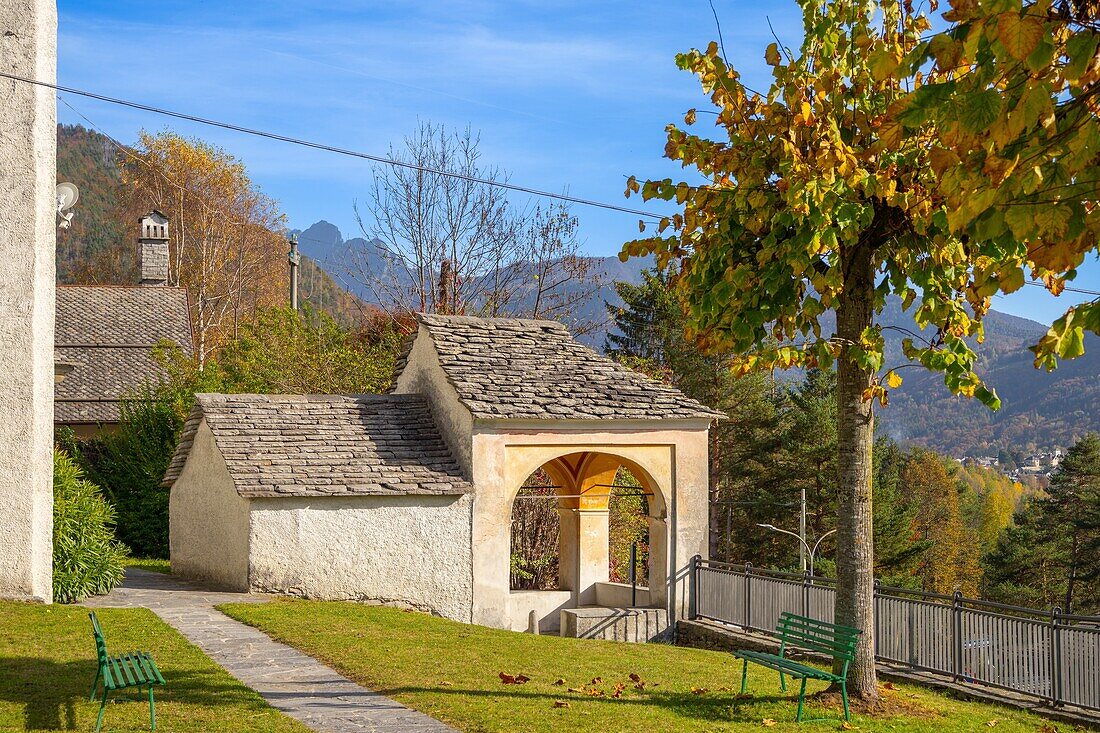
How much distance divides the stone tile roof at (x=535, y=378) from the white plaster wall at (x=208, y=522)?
400 cm

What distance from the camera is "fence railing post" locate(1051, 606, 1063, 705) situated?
1125 cm

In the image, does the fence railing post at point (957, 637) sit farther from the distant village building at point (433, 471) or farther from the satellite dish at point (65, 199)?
the satellite dish at point (65, 199)

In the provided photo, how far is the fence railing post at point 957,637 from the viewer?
12672 millimetres

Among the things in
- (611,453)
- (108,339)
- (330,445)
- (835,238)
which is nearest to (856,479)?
(835,238)

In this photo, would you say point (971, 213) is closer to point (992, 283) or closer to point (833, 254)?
point (992, 283)

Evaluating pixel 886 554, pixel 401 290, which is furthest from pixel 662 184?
pixel 886 554

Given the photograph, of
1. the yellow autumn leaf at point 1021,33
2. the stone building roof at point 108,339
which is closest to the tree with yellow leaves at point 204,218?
the stone building roof at point 108,339

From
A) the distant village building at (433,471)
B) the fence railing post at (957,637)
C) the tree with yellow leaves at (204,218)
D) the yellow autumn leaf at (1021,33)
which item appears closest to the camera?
the yellow autumn leaf at (1021,33)

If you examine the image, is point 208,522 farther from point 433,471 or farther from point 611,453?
point 611,453

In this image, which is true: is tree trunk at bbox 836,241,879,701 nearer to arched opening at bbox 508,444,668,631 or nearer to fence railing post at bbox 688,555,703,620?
fence railing post at bbox 688,555,703,620

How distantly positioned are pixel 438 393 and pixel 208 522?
14.5 ft

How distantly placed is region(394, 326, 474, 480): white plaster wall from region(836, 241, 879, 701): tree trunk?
28.1 ft

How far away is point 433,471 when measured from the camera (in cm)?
1720

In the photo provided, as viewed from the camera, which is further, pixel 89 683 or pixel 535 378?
pixel 535 378
